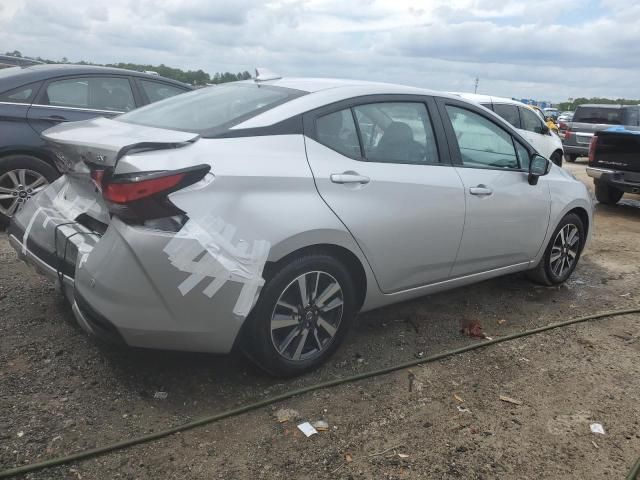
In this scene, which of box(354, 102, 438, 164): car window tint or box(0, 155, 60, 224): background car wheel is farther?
box(0, 155, 60, 224): background car wheel

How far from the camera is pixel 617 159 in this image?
28.2 ft

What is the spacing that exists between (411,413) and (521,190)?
206cm

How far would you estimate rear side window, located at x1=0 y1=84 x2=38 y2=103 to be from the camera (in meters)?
5.47

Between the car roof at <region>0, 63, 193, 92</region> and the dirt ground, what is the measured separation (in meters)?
2.33

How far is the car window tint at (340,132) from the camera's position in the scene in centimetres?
321

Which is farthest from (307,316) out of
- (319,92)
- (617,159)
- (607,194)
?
(607,194)

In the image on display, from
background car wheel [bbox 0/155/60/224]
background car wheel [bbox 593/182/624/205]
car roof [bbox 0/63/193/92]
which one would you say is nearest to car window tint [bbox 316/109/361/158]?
background car wheel [bbox 0/155/60/224]

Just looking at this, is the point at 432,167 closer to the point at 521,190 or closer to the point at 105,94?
the point at 521,190

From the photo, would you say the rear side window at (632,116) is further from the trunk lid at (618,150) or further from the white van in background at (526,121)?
the trunk lid at (618,150)

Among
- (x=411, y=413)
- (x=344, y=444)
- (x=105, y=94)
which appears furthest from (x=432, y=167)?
(x=105, y=94)

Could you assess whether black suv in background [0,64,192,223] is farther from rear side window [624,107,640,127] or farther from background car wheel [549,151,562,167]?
rear side window [624,107,640,127]

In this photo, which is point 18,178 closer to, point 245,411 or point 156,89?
point 156,89

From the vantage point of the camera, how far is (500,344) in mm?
3916

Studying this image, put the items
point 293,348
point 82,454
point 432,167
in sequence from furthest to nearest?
point 432,167 → point 293,348 → point 82,454
